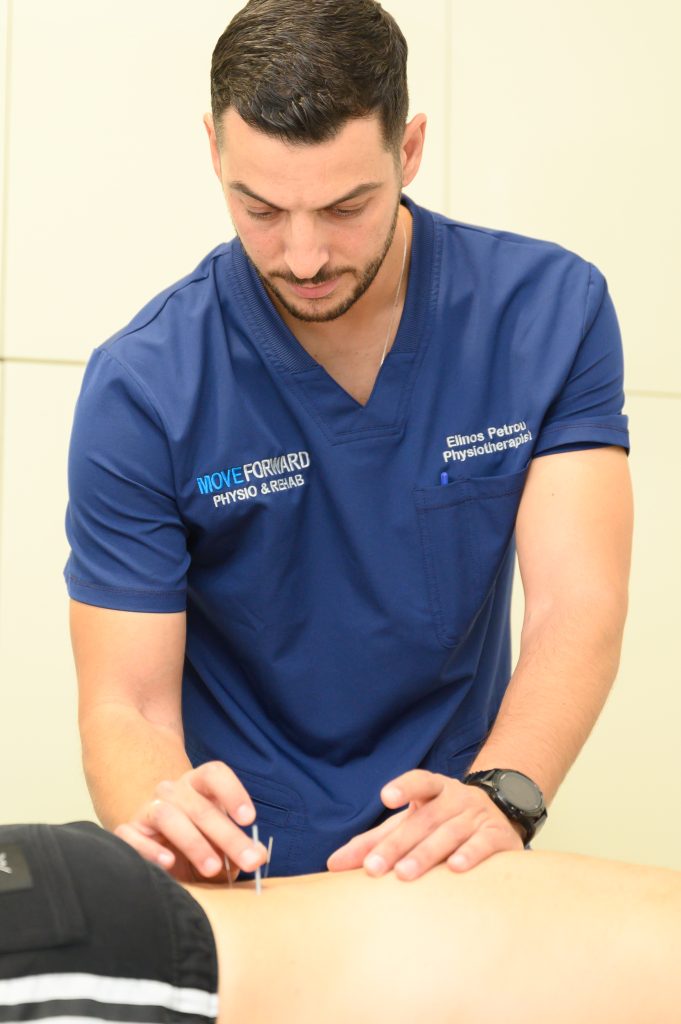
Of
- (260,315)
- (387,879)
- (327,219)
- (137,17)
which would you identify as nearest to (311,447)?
(260,315)

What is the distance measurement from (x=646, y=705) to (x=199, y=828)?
6.28ft

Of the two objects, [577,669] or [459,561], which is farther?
[459,561]

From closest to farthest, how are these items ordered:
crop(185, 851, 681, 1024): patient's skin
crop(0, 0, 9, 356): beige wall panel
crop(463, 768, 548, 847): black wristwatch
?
crop(185, 851, 681, 1024): patient's skin → crop(463, 768, 548, 847): black wristwatch → crop(0, 0, 9, 356): beige wall panel

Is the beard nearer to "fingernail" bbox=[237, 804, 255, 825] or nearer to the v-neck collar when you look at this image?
the v-neck collar

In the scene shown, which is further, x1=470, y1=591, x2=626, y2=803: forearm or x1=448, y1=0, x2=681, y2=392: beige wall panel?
x1=448, y1=0, x2=681, y2=392: beige wall panel

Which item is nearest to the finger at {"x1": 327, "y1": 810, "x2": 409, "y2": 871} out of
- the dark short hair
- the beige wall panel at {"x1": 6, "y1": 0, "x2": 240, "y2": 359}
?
the dark short hair

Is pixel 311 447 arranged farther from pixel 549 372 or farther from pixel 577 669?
pixel 577 669

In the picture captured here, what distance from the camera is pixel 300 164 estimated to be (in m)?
1.37

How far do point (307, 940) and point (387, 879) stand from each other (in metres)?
0.10

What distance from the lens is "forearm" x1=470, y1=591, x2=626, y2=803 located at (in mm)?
1408

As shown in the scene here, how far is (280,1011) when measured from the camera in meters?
0.99

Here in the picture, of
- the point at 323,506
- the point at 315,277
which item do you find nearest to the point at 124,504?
the point at 323,506

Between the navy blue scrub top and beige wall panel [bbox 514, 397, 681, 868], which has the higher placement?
the navy blue scrub top

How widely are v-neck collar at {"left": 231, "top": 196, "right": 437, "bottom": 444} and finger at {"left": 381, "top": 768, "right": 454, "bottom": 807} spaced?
0.52m
